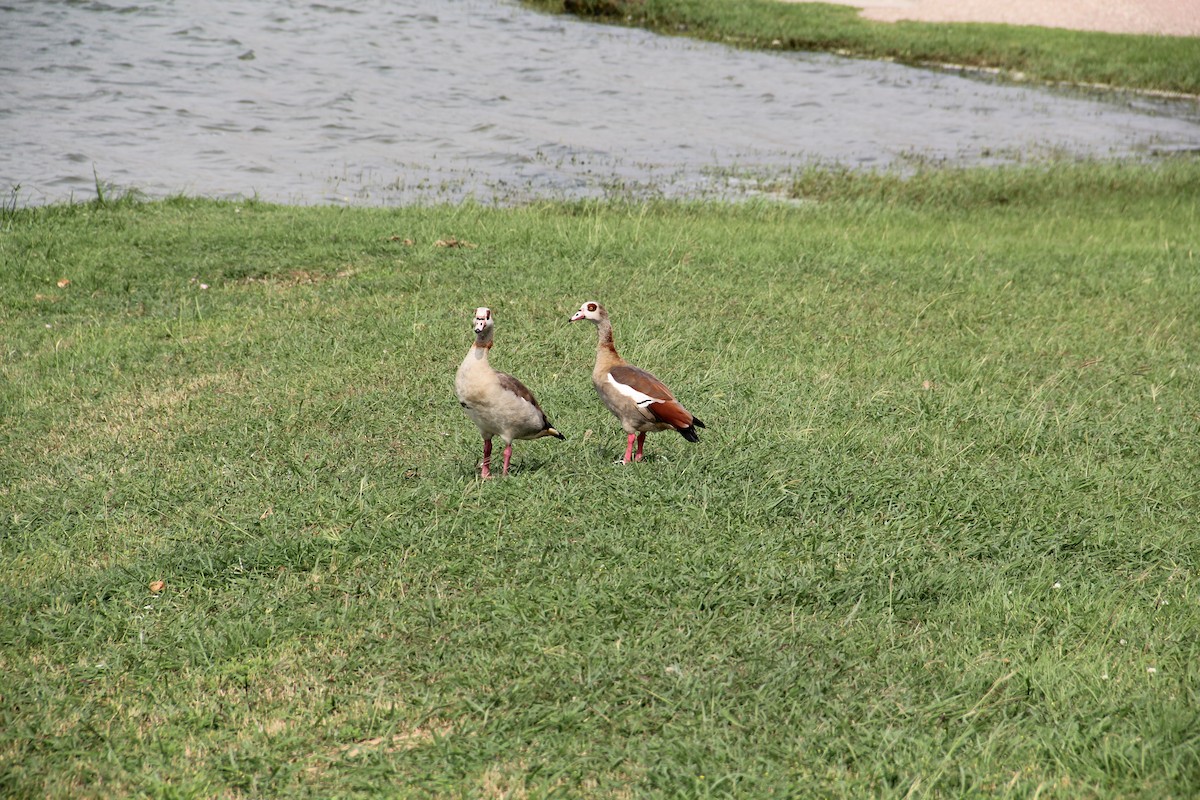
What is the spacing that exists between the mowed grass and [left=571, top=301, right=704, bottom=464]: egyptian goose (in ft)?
0.80

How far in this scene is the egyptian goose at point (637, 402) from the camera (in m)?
6.68

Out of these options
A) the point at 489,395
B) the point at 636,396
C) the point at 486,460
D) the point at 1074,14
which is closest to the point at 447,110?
the point at 486,460

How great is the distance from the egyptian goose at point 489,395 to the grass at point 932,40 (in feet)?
103

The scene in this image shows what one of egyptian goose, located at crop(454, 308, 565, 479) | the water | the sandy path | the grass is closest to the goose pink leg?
egyptian goose, located at crop(454, 308, 565, 479)

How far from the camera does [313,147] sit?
69.3ft

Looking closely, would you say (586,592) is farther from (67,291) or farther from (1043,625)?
(67,291)

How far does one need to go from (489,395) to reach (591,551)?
3.56ft

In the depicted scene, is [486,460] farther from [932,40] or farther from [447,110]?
[932,40]

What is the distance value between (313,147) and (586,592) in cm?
1726

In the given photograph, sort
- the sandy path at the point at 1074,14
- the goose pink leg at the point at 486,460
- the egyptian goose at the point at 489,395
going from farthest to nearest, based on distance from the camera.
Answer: the sandy path at the point at 1074,14
the goose pink leg at the point at 486,460
the egyptian goose at the point at 489,395

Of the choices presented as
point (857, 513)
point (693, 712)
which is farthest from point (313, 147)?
point (693, 712)

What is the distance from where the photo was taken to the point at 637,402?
22.0 ft

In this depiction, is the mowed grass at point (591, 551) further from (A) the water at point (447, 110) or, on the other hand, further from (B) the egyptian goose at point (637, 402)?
(A) the water at point (447, 110)

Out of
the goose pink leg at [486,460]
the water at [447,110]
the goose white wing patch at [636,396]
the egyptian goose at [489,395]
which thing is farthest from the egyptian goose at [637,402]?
the water at [447,110]
